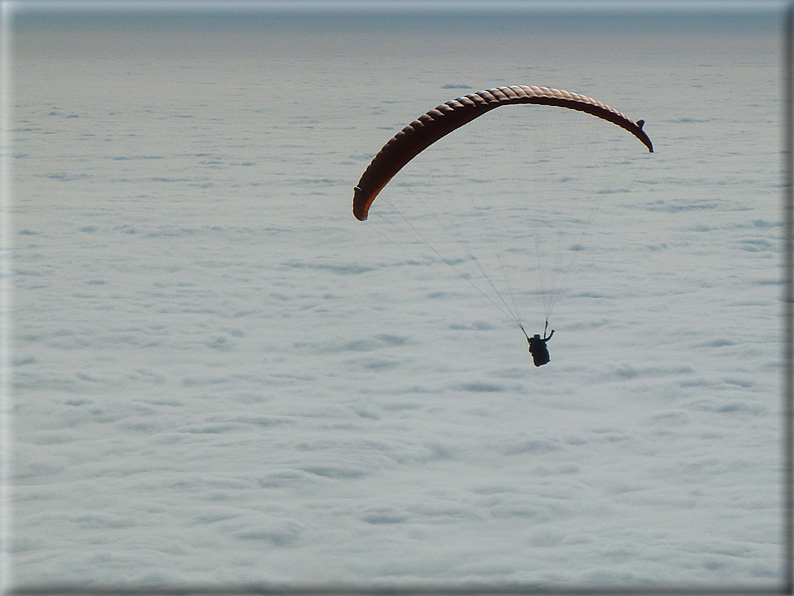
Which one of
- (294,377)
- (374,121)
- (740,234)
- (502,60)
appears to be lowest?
(294,377)

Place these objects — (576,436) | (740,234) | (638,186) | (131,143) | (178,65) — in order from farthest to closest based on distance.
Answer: (178,65)
(131,143)
(638,186)
(740,234)
(576,436)

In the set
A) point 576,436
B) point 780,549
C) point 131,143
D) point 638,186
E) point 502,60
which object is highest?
point 502,60

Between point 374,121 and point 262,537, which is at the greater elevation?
point 374,121

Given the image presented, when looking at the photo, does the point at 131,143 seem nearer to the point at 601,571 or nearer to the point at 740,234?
the point at 740,234

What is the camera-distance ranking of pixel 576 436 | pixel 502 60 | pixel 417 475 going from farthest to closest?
1. pixel 502 60
2. pixel 576 436
3. pixel 417 475

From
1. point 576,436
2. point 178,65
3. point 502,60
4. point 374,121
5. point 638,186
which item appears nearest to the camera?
point 576,436

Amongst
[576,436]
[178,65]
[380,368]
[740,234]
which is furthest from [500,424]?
[178,65]

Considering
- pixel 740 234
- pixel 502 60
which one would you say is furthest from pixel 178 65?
pixel 740 234

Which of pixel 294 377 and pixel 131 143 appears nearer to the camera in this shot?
pixel 294 377

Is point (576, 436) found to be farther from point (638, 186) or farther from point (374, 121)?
point (374, 121)
